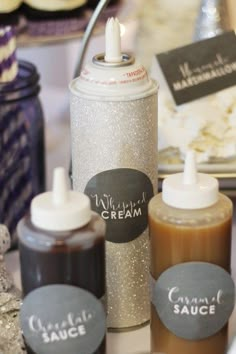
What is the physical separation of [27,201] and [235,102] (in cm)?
28

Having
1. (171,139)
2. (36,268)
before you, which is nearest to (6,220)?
(171,139)

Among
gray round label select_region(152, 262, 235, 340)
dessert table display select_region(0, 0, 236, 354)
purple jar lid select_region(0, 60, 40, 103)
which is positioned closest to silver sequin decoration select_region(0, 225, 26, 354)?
Result: dessert table display select_region(0, 0, 236, 354)

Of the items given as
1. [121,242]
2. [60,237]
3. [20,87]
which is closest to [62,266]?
[60,237]

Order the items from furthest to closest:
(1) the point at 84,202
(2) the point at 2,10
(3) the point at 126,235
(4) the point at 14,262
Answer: (2) the point at 2,10 → (4) the point at 14,262 → (3) the point at 126,235 → (1) the point at 84,202

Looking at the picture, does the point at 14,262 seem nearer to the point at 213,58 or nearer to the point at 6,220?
the point at 6,220

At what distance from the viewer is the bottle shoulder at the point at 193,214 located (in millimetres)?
640

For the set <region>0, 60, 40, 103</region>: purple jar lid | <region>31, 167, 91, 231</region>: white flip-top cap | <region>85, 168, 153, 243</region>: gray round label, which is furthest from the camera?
<region>0, 60, 40, 103</region>: purple jar lid

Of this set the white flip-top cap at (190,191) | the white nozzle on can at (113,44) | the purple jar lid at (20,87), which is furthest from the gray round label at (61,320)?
the purple jar lid at (20,87)

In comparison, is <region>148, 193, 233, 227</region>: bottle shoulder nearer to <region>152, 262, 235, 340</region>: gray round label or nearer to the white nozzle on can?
<region>152, 262, 235, 340</region>: gray round label

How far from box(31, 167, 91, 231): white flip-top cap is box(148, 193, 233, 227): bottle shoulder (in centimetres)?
7

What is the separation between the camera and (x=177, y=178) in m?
0.66

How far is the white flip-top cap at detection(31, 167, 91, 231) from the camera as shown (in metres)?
0.60

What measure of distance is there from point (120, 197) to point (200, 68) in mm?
305

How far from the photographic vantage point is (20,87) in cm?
93
